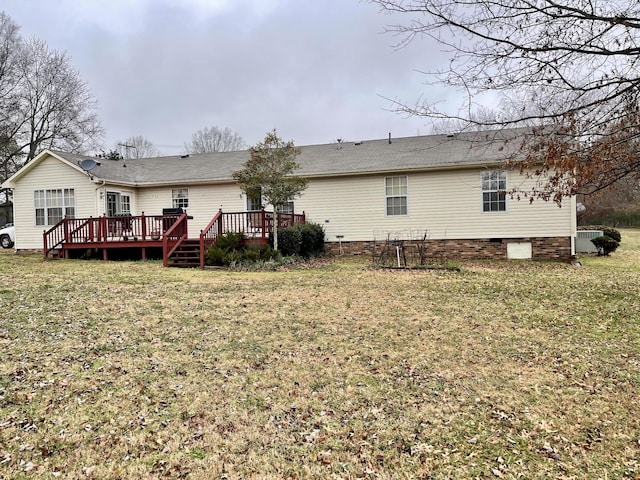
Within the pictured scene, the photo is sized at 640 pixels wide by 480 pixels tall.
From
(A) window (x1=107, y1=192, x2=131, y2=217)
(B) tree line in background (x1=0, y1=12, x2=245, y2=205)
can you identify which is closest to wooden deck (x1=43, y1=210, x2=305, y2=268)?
(A) window (x1=107, y1=192, x2=131, y2=217)

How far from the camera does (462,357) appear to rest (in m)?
4.51

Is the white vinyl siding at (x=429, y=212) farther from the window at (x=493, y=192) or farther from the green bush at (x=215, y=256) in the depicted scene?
the green bush at (x=215, y=256)

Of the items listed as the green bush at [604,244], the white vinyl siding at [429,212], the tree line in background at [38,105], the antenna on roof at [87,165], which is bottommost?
the green bush at [604,244]

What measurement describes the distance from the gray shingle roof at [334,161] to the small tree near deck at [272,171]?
8.78 ft

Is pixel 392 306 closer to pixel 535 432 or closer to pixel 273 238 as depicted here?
pixel 535 432

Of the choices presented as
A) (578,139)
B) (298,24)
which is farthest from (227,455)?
(298,24)

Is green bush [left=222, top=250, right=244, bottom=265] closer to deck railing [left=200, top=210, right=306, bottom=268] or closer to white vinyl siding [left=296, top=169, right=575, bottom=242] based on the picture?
deck railing [left=200, top=210, right=306, bottom=268]

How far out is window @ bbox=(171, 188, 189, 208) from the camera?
16.4m

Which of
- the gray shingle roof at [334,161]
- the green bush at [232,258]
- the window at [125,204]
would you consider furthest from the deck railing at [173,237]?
the window at [125,204]

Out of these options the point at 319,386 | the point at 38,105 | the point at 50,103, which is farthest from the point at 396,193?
the point at 38,105

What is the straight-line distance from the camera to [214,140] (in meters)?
46.5

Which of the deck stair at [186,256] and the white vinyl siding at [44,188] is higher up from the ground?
the white vinyl siding at [44,188]

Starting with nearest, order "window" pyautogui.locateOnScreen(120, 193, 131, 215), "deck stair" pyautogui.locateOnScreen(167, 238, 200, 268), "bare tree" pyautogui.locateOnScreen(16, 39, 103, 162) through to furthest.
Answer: "deck stair" pyautogui.locateOnScreen(167, 238, 200, 268), "window" pyautogui.locateOnScreen(120, 193, 131, 215), "bare tree" pyautogui.locateOnScreen(16, 39, 103, 162)

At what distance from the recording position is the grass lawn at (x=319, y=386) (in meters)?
2.70
